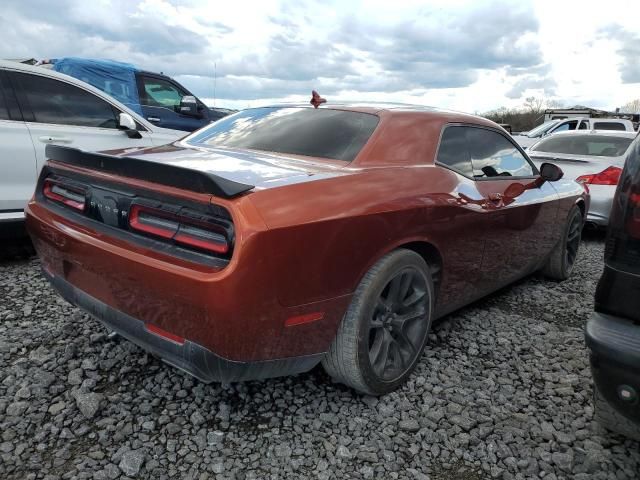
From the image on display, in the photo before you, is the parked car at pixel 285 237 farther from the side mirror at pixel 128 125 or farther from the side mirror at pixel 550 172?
the side mirror at pixel 128 125

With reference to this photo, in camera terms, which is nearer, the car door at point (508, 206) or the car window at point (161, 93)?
the car door at point (508, 206)

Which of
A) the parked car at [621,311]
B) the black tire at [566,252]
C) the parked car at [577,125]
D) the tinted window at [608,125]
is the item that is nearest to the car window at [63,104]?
the black tire at [566,252]

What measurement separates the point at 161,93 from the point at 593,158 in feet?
23.0

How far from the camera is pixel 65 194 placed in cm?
253

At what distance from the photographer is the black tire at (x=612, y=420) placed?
2.01 meters

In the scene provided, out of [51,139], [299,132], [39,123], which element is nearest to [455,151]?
[299,132]

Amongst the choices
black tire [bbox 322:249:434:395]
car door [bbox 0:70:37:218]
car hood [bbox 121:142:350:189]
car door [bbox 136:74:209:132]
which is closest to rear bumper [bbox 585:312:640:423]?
black tire [bbox 322:249:434:395]

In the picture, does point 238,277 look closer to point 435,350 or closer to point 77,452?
point 77,452

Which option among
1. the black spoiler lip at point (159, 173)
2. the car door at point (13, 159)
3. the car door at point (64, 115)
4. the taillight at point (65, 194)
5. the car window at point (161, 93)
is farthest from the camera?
the car window at point (161, 93)

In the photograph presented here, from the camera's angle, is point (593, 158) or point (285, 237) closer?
point (285, 237)

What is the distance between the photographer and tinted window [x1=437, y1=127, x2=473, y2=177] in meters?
A: 2.89

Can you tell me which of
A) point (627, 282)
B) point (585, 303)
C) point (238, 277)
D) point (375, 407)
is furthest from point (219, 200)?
point (585, 303)

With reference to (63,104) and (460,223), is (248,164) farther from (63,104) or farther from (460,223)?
(63,104)

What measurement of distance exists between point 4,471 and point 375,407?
153 centimetres
